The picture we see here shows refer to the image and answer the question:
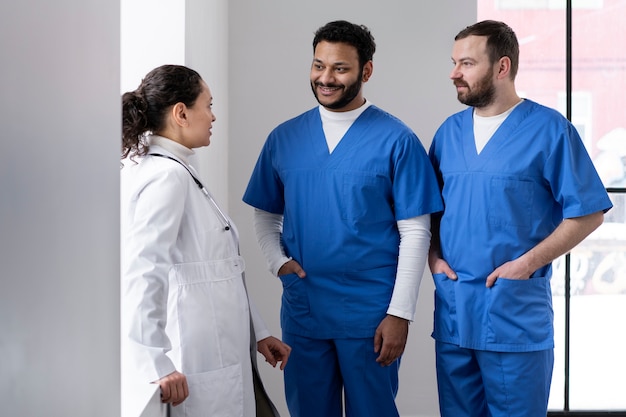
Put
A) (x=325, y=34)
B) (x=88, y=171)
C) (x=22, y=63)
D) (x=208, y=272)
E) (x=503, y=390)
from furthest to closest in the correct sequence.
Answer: (x=325, y=34) → (x=503, y=390) → (x=208, y=272) → (x=88, y=171) → (x=22, y=63)

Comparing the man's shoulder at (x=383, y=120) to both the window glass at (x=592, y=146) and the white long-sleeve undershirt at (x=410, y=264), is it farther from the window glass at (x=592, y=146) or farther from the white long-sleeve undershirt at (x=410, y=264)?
the window glass at (x=592, y=146)

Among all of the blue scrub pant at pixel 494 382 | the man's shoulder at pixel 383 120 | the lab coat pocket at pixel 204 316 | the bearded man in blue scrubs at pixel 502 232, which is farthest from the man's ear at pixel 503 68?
the lab coat pocket at pixel 204 316

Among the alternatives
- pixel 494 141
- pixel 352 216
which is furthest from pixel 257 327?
pixel 494 141

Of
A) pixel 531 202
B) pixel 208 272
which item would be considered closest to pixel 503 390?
pixel 531 202

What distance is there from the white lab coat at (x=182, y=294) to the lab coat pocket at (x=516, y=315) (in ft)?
2.24

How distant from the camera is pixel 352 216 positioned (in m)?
2.02

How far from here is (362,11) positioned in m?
3.19

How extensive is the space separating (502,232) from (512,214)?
0.05m

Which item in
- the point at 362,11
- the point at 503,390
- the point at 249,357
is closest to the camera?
the point at 249,357

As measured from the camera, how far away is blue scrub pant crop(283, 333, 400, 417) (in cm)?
203

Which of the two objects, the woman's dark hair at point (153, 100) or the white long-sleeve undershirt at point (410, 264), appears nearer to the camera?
the woman's dark hair at point (153, 100)

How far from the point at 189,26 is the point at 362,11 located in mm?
1241

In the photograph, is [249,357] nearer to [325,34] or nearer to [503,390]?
[503,390]

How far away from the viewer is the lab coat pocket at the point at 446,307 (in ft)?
6.68
